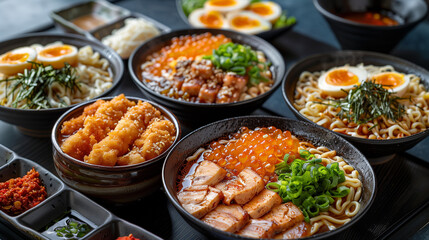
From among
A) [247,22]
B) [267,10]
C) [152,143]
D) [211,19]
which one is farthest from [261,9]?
[152,143]

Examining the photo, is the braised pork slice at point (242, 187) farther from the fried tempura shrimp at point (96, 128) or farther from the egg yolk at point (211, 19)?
the egg yolk at point (211, 19)

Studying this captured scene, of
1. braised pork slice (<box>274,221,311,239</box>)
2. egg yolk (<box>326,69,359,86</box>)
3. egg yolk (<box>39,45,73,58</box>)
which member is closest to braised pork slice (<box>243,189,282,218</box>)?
braised pork slice (<box>274,221,311,239</box>)

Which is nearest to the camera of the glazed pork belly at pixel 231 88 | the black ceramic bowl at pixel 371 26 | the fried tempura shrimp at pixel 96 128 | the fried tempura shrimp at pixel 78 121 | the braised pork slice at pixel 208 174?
the braised pork slice at pixel 208 174

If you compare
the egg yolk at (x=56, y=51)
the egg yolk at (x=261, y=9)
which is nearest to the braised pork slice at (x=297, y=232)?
the egg yolk at (x=56, y=51)

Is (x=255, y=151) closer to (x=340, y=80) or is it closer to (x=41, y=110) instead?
(x=340, y=80)

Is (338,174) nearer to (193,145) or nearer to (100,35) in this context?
(193,145)

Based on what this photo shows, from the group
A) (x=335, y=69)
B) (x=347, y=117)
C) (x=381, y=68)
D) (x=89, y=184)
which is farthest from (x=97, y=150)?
(x=381, y=68)
